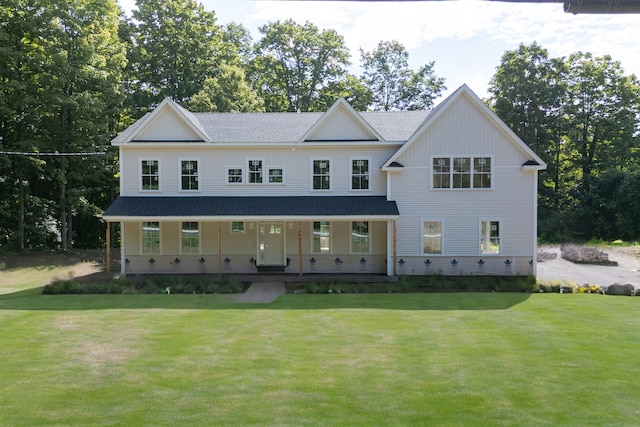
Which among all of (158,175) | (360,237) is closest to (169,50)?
(158,175)

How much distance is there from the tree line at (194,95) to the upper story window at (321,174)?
46.1 ft

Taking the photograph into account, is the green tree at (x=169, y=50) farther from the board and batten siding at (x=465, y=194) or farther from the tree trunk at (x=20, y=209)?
the board and batten siding at (x=465, y=194)

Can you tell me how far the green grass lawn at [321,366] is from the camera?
645 centimetres

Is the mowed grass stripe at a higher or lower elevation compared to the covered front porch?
lower

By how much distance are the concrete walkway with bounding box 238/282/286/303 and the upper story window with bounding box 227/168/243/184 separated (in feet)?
17.0

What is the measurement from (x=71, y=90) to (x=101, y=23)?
4.82 m

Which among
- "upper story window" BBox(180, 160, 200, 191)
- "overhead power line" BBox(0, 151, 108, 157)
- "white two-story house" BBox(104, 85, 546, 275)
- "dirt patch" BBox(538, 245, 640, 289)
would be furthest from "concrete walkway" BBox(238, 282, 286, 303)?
"overhead power line" BBox(0, 151, 108, 157)

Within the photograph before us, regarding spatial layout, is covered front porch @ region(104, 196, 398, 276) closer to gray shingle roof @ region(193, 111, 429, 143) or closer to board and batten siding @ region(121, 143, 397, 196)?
board and batten siding @ region(121, 143, 397, 196)

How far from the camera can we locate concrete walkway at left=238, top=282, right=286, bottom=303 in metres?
16.3

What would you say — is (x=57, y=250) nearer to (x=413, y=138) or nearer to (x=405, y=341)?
(x=413, y=138)

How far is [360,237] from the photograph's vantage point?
22312 millimetres

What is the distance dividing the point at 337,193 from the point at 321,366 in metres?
14.4

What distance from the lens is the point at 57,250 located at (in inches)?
1171

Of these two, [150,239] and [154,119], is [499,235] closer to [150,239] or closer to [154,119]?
[150,239]
